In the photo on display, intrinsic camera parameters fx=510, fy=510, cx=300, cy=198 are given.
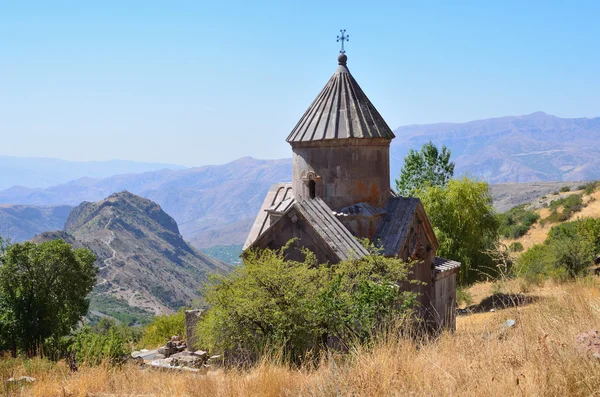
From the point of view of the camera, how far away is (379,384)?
335cm

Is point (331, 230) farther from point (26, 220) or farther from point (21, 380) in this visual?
point (26, 220)

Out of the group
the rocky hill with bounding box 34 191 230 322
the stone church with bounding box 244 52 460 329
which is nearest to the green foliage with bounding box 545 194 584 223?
the rocky hill with bounding box 34 191 230 322

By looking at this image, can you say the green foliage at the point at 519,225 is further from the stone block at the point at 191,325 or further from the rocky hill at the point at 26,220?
the rocky hill at the point at 26,220

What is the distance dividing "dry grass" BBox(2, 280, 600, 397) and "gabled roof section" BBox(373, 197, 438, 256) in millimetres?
3311

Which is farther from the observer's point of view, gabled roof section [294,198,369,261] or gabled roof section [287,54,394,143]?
gabled roof section [287,54,394,143]

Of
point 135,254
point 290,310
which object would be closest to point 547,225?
point 290,310

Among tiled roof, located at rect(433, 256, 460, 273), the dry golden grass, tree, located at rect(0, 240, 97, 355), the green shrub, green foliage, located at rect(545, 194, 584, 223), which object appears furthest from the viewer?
green foliage, located at rect(545, 194, 584, 223)

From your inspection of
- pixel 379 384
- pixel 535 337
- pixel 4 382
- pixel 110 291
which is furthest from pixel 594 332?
pixel 110 291

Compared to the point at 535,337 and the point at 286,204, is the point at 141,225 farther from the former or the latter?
the point at 535,337

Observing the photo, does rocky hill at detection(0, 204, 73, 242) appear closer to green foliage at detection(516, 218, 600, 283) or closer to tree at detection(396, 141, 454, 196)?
tree at detection(396, 141, 454, 196)

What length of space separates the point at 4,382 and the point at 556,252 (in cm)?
1453

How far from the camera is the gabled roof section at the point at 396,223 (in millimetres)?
8492

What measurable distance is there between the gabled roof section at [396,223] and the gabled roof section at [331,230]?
70cm

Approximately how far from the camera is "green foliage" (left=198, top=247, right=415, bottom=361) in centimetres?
567
